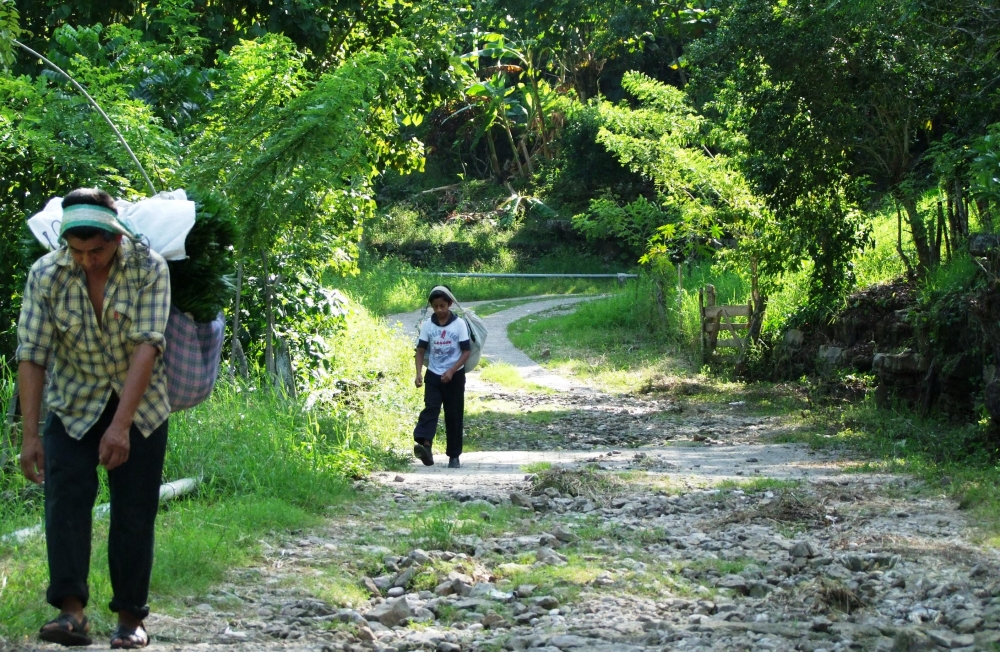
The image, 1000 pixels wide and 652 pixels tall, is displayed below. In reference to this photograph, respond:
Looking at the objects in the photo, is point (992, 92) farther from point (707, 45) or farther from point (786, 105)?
point (707, 45)

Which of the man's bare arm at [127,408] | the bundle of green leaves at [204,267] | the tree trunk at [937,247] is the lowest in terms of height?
the man's bare arm at [127,408]

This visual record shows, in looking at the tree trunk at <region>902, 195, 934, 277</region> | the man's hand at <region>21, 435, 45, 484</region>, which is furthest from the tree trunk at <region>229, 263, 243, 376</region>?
the tree trunk at <region>902, 195, 934, 277</region>

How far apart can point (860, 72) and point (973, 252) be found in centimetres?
329

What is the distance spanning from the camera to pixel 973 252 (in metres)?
10.8

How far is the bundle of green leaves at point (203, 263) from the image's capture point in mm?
4996

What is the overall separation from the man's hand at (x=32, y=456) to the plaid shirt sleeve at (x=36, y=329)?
0.31 m

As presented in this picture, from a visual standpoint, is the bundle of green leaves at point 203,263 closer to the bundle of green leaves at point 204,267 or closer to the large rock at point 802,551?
the bundle of green leaves at point 204,267

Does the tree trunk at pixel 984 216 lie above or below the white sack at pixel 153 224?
above

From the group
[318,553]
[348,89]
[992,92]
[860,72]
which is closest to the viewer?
[318,553]

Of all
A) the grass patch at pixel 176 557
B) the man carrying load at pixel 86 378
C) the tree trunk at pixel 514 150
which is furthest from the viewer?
the tree trunk at pixel 514 150

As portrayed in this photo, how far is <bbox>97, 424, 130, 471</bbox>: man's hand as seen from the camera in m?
4.47

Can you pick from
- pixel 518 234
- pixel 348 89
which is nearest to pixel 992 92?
pixel 348 89

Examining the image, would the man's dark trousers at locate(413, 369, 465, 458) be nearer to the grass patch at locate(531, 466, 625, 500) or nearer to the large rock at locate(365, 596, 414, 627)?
the grass patch at locate(531, 466, 625, 500)

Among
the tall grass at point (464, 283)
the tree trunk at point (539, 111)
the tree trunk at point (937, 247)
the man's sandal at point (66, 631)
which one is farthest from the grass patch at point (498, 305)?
the man's sandal at point (66, 631)
